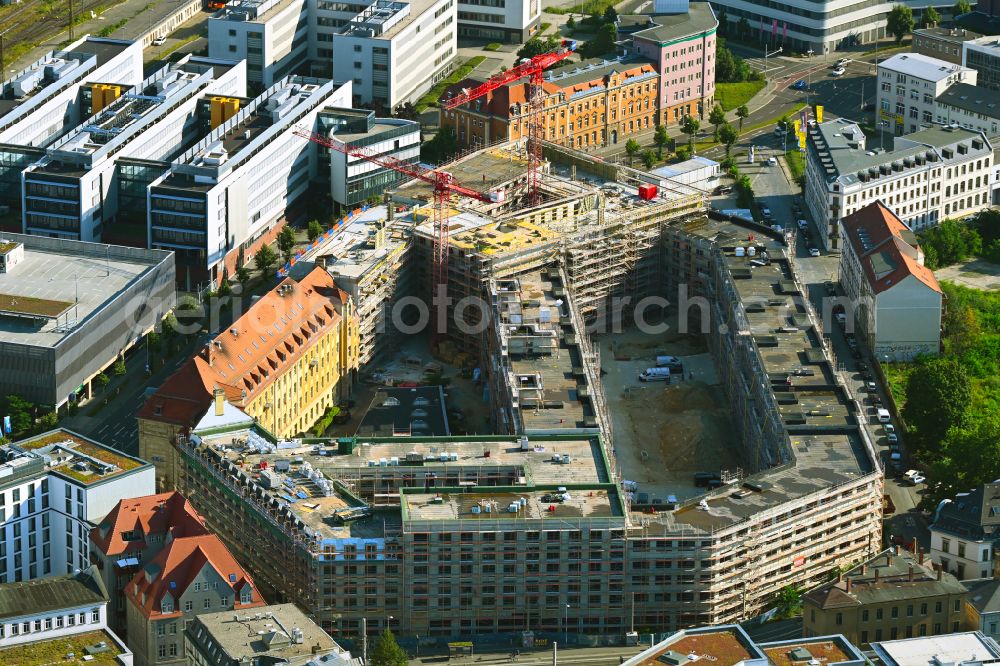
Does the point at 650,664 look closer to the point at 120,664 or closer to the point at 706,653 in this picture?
the point at 706,653

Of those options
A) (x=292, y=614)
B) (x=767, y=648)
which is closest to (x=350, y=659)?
(x=292, y=614)

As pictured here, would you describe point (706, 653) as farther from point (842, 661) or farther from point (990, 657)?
point (990, 657)

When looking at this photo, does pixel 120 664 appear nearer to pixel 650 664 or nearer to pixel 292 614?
pixel 292 614

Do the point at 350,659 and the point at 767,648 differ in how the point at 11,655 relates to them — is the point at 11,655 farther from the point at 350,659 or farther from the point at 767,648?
the point at 767,648

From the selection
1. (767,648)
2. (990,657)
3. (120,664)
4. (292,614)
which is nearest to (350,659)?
(292,614)

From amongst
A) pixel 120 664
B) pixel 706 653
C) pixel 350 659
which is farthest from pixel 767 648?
pixel 120 664

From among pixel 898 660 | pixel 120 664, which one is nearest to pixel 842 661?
pixel 898 660
